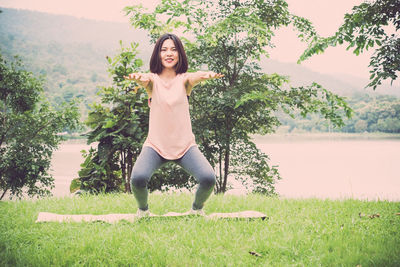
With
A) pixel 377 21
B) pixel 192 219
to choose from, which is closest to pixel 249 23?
pixel 377 21

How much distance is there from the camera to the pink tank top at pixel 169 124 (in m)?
2.86

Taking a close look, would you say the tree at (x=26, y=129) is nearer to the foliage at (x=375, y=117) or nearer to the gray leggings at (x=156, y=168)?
the gray leggings at (x=156, y=168)

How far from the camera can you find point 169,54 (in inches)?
119

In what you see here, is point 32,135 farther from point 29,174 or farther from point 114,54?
point 114,54

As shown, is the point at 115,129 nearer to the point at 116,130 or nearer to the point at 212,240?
the point at 116,130

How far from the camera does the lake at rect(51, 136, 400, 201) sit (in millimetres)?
6238

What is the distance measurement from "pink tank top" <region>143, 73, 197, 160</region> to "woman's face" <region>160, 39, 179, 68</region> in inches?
10.0

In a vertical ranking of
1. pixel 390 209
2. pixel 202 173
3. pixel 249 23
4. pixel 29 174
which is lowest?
pixel 29 174

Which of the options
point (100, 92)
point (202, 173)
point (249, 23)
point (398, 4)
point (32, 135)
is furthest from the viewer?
point (32, 135)

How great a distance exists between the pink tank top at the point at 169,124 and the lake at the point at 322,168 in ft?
8.23

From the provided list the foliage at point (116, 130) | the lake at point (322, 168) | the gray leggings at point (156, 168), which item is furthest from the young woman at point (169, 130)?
the lake at point (322, 168)

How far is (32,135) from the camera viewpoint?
7207mm

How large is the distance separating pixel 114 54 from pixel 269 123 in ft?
10.3

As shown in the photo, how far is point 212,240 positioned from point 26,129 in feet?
21.1
